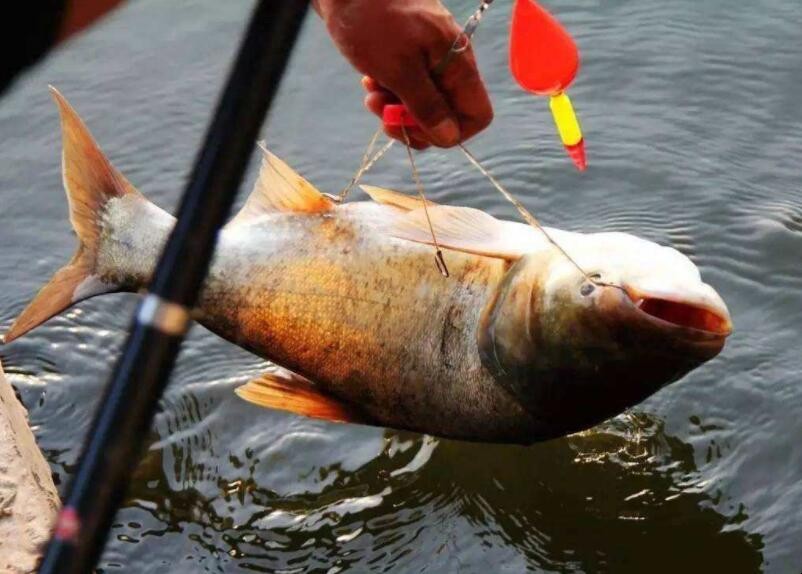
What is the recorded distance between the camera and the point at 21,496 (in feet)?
12.3

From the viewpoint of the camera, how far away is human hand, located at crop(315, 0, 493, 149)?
2471 millimetres

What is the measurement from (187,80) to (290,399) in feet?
11.6

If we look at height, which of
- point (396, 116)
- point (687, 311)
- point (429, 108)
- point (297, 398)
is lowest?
point (297, 398)

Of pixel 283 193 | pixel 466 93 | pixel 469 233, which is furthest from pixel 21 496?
pixel 466 93

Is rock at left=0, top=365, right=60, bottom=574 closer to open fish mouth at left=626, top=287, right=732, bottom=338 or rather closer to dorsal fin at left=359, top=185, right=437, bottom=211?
dorsal fin at left=359, top=185, right=437, bottom=211

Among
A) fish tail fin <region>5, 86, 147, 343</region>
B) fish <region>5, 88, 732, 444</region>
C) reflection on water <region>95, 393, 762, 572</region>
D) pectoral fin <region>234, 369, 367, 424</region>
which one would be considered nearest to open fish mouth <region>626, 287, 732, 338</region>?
fish <region>5, 88, 732, 444</region>

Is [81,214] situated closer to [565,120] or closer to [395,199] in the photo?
[395,199]

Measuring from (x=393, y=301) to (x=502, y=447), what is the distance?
3.52 ft

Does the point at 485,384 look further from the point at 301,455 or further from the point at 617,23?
the point at 617,23

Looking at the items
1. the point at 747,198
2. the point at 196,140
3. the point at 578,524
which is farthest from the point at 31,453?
the point at 747,198

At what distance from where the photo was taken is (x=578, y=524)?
412cm

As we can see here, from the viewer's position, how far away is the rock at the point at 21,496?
11.8ft

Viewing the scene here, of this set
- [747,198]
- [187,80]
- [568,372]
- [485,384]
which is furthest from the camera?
[187,80]

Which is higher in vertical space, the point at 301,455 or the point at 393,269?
the point at 393,269
